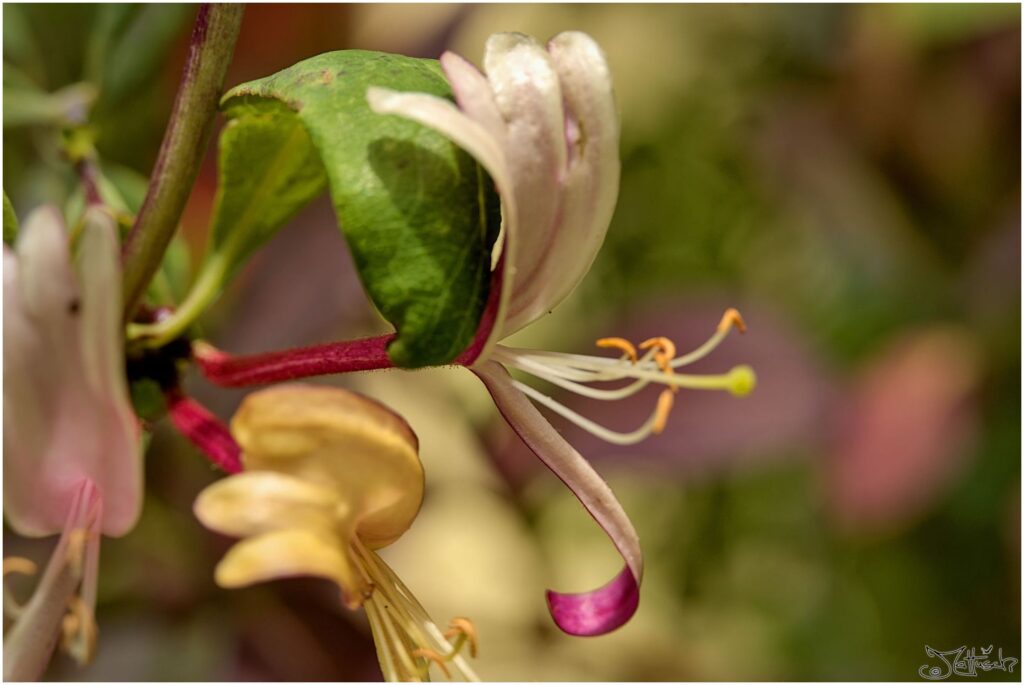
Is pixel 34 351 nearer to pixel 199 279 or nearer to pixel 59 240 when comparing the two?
pixel 59 240

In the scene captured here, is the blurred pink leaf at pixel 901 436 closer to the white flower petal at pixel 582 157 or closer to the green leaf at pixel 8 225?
the white flower petal at pixel 582 157

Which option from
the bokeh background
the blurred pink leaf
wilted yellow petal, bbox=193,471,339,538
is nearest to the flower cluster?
wilted yellow petal, bbox=193,471,339,538

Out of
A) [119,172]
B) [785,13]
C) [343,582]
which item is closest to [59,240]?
[343,582]

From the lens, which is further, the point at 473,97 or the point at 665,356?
the point at 665,356
